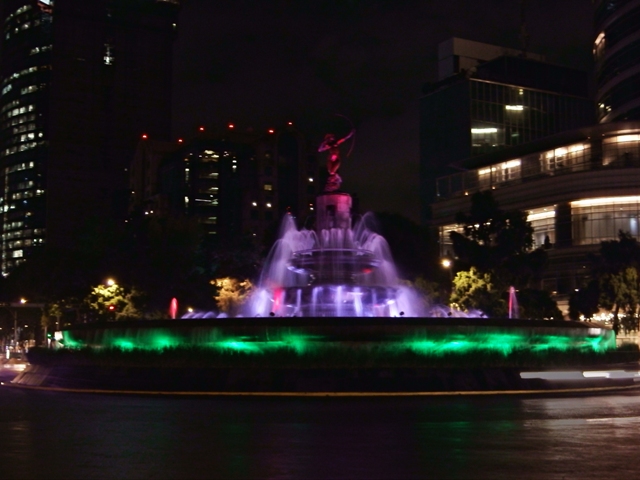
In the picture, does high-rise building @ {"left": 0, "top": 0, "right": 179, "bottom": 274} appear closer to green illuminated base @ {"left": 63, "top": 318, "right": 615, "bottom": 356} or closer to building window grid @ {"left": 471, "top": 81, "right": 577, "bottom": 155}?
building window grid @ {"left": 471, "top": 81, "right": 577, "bottom": 155}

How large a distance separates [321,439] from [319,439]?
1.3 inches

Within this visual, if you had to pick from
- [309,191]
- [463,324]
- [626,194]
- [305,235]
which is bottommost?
[463,324]

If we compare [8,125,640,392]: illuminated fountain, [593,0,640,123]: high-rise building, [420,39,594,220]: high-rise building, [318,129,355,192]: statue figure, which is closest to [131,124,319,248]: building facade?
[420,39,594,220]: high-rise building

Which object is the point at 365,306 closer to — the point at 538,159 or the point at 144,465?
the point at 144,465

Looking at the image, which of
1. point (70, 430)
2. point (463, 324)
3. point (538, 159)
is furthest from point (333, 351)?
point (538, 159)

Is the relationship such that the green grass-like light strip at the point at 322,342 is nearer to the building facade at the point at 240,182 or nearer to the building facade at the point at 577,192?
the building facade at the point at 577,192

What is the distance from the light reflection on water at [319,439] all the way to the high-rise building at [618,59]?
217 ft

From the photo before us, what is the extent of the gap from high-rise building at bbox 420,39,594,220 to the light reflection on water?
11258cm

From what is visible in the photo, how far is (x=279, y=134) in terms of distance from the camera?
138 metres

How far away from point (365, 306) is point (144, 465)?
21073 mm

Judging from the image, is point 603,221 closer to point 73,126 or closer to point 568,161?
point 568,161

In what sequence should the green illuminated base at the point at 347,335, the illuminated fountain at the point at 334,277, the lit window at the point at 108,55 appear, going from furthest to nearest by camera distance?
the lit window at the point at 108,55 < the illuminated fountain at the point at 334,277 < the green illuminated base at the point at 347,335

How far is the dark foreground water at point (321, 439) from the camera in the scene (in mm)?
11695

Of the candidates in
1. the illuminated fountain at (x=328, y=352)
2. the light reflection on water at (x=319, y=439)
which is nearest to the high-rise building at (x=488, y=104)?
the illuminated fountain at (x=328, y=352)
